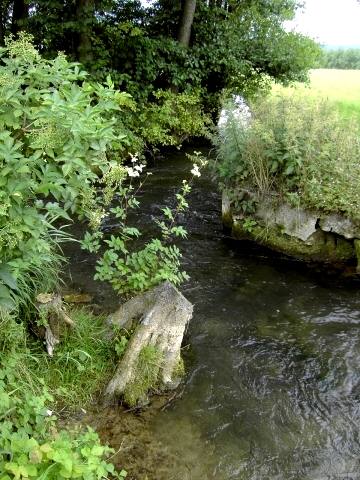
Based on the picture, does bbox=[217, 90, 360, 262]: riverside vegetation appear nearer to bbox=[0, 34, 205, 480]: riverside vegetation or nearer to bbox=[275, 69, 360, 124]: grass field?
bbox=[0, 34, 205, 480]: riverside vegetation

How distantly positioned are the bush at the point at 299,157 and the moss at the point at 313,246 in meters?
0.51

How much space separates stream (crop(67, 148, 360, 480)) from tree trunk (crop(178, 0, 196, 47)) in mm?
8258

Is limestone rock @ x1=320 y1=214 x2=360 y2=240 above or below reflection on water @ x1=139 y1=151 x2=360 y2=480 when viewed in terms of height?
above

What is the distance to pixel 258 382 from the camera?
187 inches

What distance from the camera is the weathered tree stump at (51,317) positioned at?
4.23 metres

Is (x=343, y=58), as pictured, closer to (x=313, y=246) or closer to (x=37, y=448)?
(x=313, y=246)

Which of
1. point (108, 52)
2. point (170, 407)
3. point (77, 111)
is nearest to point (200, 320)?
point (170, 407)

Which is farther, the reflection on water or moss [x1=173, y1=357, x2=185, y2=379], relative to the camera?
moss [x1=173, y1=357, x2=185, y2=379]

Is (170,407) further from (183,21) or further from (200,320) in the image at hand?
→ (183,21)

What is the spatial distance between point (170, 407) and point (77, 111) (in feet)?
9.38

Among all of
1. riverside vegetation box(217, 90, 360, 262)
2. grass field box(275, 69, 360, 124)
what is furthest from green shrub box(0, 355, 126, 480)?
grass field box(275, 69, 360, 124)

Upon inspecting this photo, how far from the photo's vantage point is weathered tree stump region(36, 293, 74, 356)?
4234mm

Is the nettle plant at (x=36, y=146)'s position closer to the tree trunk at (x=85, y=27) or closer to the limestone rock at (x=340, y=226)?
the limestone rock at (x=340, y=226)

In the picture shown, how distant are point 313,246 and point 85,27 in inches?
293
